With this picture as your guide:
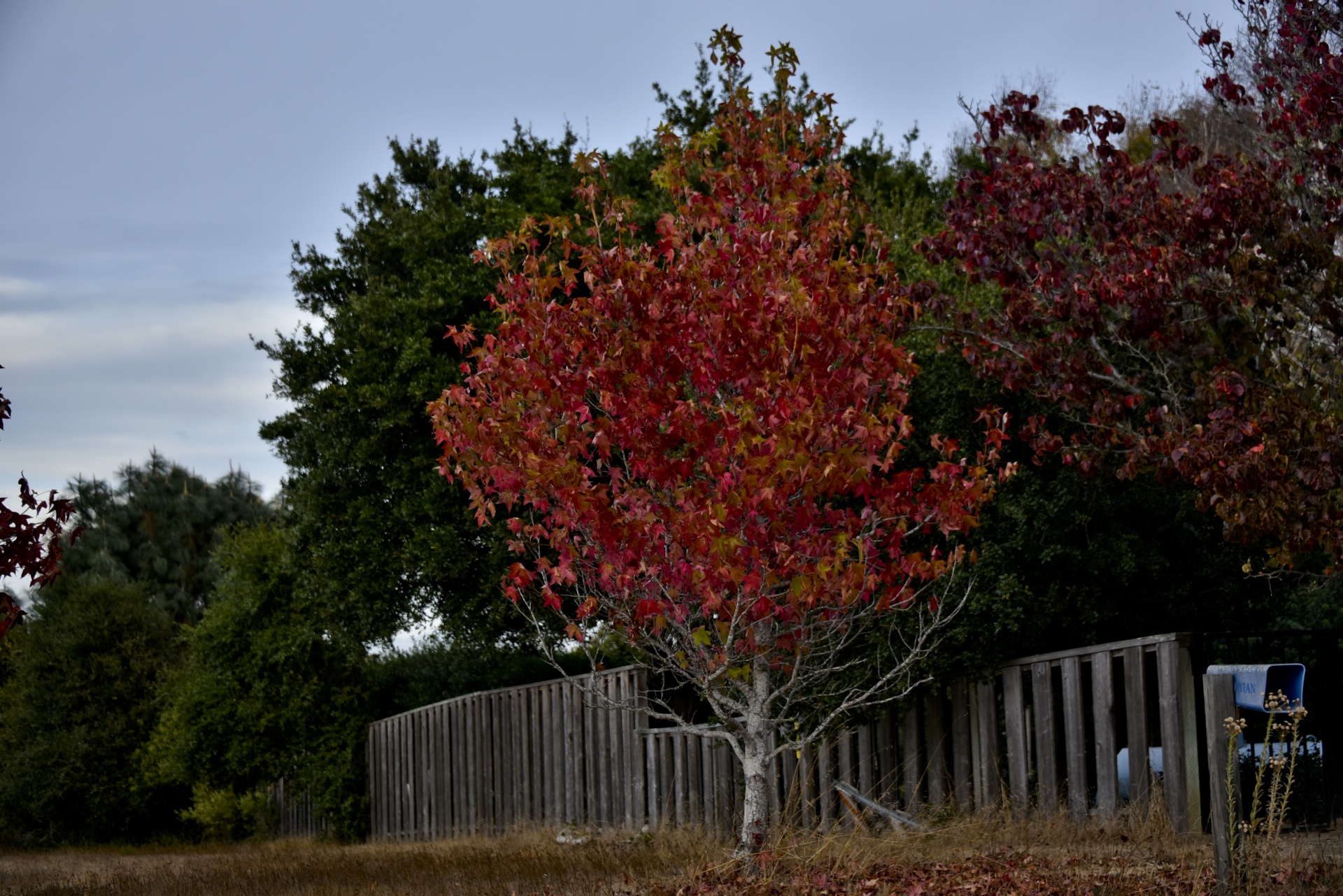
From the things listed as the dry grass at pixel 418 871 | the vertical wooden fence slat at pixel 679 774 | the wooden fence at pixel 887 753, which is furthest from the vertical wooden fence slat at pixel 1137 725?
the vertical wooden fence slat at pixel 679 774

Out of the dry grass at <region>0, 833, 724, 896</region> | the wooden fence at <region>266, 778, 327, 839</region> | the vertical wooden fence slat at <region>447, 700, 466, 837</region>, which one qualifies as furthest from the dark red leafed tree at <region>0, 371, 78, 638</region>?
the wooden fence at <region>266, 778, 327, 839</region>

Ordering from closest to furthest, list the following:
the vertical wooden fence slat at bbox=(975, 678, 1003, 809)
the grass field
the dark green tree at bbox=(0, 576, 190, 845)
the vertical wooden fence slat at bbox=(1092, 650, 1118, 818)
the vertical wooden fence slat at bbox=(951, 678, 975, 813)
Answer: the grass field, the vertical wooden fence slat at bbox=(1092, 650, 1118, 818), the vertical wooden fence slat at bbox=(975, 678, 1003, 809), the vertical wooden fence slat at bbox=(951, 678, 975, 813), the dark green tree at bbox=(0, 576, 190, 845)

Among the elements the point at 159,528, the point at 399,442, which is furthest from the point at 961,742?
the point at 159,528

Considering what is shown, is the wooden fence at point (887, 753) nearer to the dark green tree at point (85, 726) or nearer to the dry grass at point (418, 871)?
the dry grass at point (418, 871)

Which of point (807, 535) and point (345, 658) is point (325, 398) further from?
point (807, 535)

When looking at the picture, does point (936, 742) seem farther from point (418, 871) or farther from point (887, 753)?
point (418, 871)

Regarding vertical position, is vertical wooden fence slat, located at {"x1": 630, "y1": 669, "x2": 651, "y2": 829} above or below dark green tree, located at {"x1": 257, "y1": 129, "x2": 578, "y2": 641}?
below

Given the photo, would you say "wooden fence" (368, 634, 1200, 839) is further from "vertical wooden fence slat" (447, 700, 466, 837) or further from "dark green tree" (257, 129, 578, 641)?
"dark green tree" (257, 129, 578, 641)

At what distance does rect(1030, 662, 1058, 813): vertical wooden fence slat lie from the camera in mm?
8891

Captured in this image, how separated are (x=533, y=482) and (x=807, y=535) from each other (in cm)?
158

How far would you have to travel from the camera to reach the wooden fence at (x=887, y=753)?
8305mm

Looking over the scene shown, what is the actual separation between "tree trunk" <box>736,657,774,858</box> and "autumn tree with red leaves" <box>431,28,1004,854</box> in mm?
13

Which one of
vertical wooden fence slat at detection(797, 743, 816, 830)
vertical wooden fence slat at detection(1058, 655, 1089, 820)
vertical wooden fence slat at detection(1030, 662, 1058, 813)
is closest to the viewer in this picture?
vertical wooden fence slat at detection(1058, 655, 1089, 820)

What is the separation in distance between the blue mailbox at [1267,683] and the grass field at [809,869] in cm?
101
